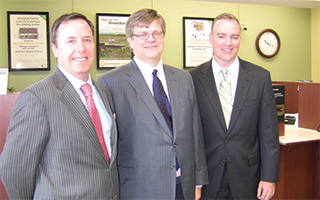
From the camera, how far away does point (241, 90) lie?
1.79 m

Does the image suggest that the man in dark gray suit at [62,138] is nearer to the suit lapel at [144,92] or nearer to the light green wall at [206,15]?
the suit lapel at [144,92]

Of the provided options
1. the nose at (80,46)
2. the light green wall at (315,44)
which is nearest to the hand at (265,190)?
the nose at (80,46)

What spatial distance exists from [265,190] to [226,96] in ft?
2.29

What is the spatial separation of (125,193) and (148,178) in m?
0.16

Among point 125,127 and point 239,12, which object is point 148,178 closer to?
point 125,127

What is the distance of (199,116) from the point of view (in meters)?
1.73

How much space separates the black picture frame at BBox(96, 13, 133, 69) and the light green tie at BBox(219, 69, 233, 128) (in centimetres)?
268

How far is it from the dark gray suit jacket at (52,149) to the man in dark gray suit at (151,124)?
286mm

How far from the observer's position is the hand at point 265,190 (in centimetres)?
181

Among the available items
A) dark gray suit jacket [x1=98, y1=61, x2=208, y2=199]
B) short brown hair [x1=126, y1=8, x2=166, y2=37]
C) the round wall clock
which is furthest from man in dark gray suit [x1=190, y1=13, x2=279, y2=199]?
the round wall clock

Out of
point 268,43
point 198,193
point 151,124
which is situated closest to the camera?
point 151,124

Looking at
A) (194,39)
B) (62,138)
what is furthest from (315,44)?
(62,138)

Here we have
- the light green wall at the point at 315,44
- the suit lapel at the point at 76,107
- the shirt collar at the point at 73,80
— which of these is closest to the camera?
the suit lapel at the point at 76,107

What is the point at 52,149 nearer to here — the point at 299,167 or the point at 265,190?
the point at 265,190
